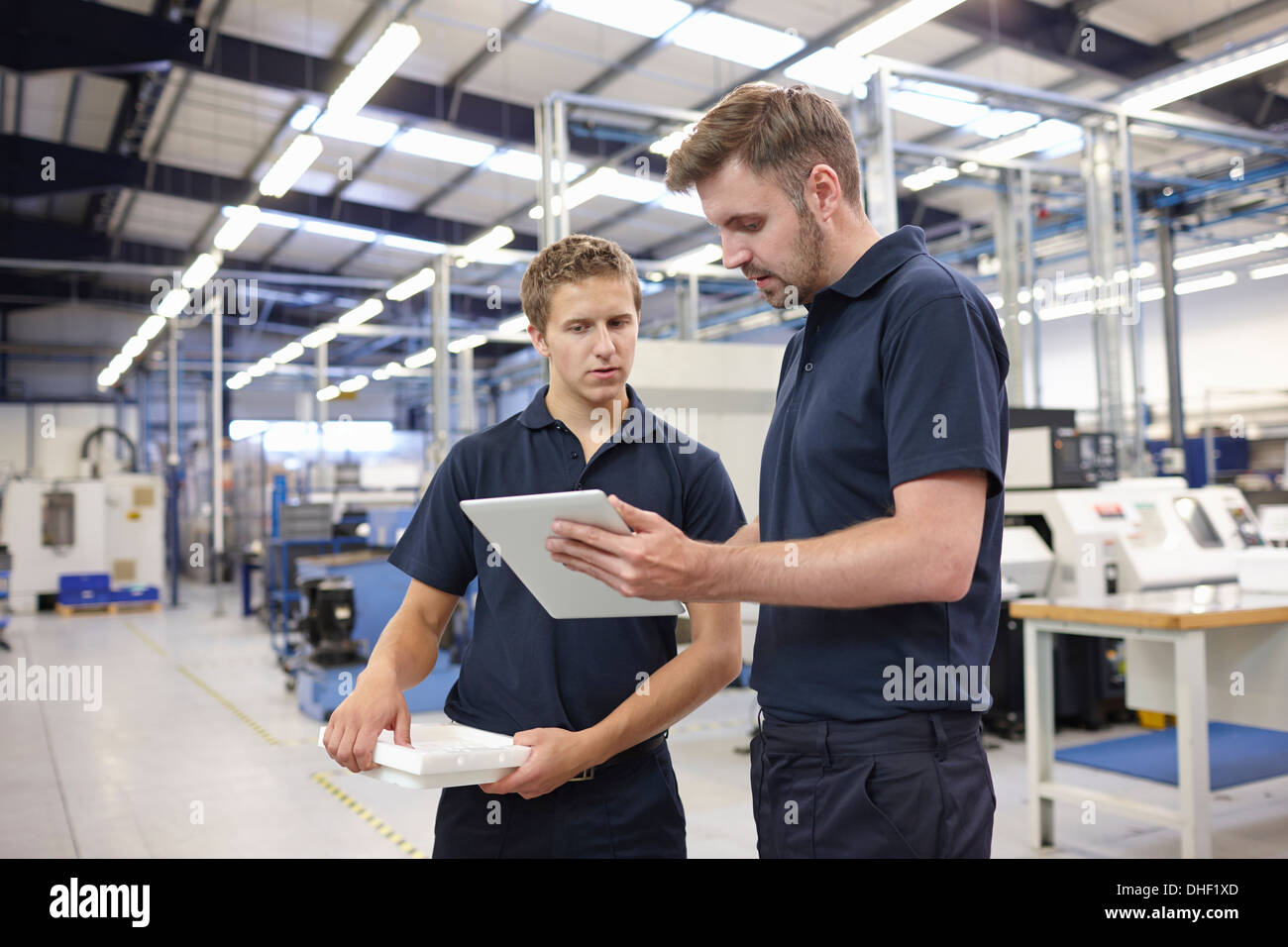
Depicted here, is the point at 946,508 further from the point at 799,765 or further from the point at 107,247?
the point at 107,247

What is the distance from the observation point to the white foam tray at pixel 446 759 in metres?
1.26

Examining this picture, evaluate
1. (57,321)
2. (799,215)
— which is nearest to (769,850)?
(799,215)

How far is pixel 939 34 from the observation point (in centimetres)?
781

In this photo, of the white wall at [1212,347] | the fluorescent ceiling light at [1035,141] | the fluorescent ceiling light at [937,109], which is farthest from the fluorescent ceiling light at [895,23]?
the white wall at [1212,347]

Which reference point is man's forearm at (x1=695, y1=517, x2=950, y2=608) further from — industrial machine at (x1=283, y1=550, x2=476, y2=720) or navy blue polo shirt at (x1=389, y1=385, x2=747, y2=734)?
industrial machine at (x1=283, y1=550, x2=476, y2=720)

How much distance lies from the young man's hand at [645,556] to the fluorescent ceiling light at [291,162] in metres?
6.91

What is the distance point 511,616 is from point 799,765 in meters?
0.53

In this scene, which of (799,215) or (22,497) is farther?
(22,497)

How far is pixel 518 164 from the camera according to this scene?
1042cm

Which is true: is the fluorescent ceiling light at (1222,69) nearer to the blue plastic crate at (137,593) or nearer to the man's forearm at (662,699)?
the man's forearm at (662,699)

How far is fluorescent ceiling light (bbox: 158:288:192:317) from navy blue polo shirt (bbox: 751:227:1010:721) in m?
12.3

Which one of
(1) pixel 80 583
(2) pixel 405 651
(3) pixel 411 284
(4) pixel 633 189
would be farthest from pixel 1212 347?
(1) pixel 80 583

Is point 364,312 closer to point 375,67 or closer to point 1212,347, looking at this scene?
point 375,67

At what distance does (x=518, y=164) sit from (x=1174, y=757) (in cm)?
868
